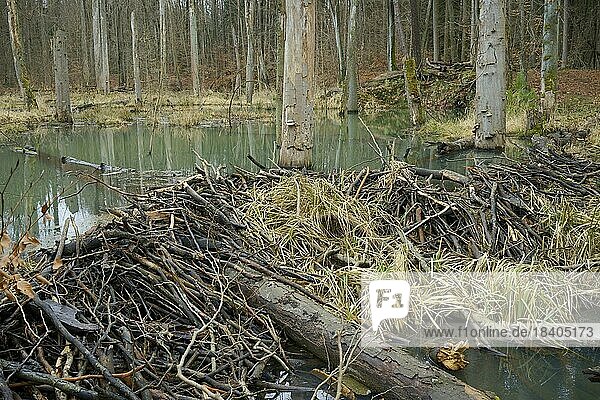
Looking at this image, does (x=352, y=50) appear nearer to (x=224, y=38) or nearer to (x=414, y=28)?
(x=414, y=28)

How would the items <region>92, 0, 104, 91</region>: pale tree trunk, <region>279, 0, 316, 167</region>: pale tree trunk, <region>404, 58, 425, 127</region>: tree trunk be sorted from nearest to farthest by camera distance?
<region>279, 0, 316, 167</region>: pale tree trunk, <region>404, 58, 425, 127</region>: tree trunk, <region>92, 0, 104, 91</region>: pale tree trunk

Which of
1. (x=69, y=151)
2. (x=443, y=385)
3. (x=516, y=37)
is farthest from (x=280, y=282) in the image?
(x=516, y=37)

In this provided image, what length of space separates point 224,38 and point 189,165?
117ft

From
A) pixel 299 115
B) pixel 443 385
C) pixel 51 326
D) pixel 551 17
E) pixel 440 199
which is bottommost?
pixel 443 385

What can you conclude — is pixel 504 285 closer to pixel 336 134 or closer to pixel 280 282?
pixel 280 282

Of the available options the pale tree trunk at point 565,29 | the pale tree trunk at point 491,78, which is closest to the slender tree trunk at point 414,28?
the pale tree trunk at point 491,78

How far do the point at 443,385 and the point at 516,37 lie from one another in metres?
28.0

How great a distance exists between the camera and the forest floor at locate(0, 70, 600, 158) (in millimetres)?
13969

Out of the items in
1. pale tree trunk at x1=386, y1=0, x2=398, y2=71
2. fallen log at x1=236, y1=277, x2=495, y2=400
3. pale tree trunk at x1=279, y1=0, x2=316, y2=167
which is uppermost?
pale tree trunk at x1=386, y1=0, x2=398, y2=71

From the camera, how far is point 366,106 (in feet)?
83.8

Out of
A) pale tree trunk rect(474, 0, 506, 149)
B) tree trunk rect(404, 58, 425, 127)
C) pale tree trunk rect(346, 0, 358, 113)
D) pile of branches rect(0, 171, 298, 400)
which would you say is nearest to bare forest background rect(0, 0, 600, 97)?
pale tree trunk rect(346, 0, 358, 113)

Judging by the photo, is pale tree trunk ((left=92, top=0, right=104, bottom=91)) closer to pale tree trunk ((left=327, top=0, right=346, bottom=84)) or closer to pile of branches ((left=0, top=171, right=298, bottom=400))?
pale tree trunk ((left=327, top=0, right=346, bottom=84))

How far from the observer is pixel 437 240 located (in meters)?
5.07

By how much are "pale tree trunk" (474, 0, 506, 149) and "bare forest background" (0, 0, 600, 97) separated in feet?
58.8
